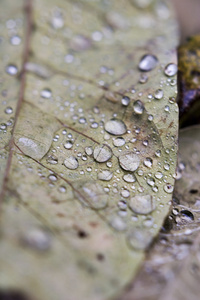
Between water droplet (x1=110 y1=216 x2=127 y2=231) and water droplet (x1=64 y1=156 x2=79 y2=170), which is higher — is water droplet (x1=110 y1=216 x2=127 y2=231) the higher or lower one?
the lower one

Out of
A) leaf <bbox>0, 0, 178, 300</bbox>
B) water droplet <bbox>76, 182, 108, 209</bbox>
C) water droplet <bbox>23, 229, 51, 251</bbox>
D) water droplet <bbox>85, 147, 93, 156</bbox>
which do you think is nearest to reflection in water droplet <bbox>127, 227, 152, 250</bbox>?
leaf <bbox>0, 0, 178, 300</bbox>

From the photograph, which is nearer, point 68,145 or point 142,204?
point 142,204

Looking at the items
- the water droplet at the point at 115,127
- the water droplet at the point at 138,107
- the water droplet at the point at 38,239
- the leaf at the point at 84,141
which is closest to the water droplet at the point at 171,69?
the leaf at the point at 84,141

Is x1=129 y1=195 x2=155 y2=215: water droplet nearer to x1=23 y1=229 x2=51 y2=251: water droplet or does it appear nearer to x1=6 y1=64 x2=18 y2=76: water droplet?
x1=23 y1=229 x2=51 y2=251: water droplet

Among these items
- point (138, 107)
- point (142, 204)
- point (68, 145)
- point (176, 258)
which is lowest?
point (176, 258)

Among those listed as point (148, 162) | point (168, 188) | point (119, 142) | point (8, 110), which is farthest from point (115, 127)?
point (8, 110)

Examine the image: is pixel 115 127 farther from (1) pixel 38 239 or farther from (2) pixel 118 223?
(1) pixel 38 239
